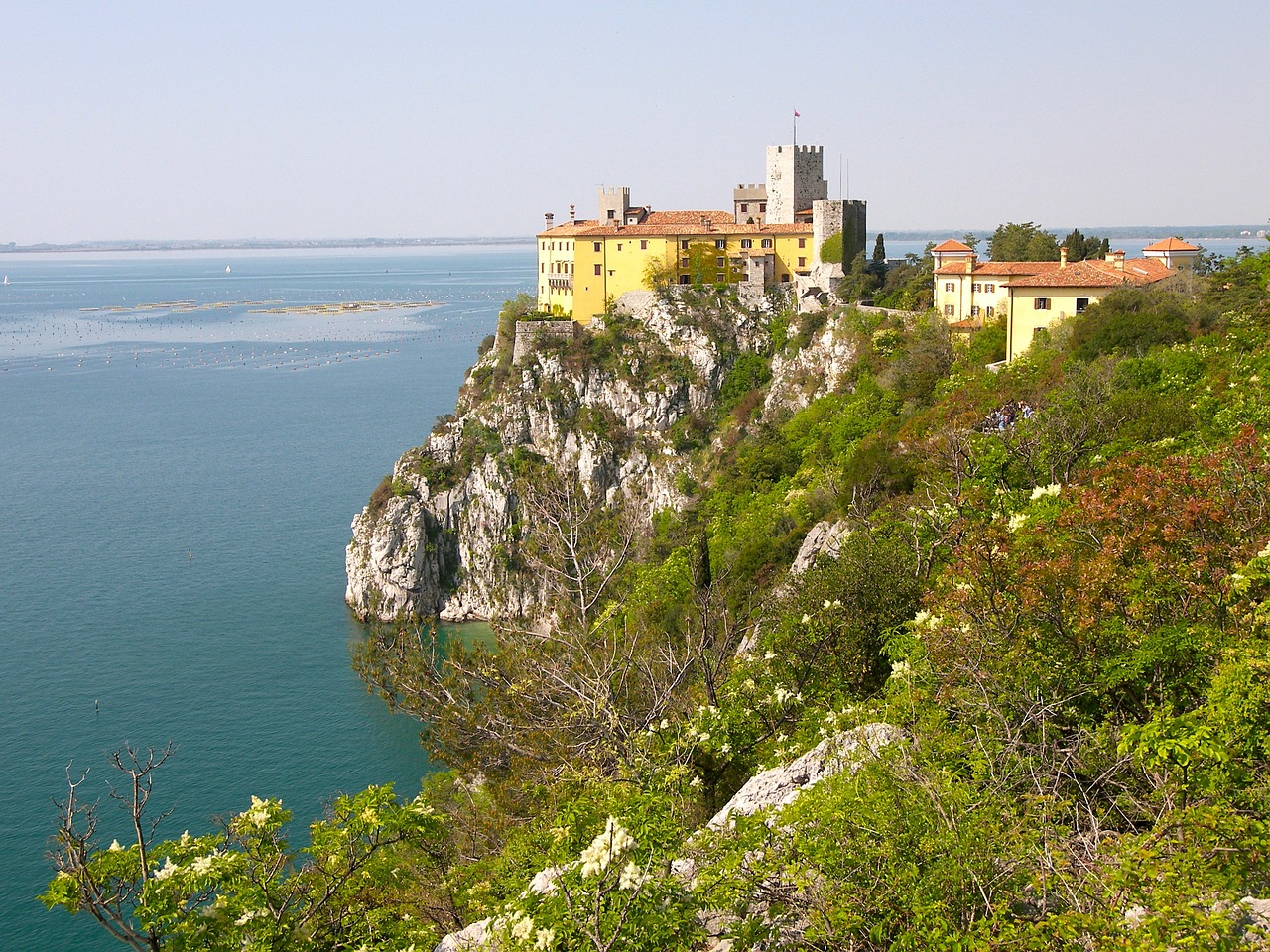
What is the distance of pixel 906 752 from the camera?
33.6ft

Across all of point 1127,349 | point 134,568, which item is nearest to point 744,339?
point 1127,349

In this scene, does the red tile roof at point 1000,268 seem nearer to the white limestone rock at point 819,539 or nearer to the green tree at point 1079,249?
the green tree at point 1079,249

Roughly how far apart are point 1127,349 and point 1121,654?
22.7 meters

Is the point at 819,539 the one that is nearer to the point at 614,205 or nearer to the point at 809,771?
the point at 809,771

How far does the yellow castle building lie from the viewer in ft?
192

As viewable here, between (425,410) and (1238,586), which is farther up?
(1238,586)

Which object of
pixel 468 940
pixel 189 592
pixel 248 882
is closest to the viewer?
pixel 468 940

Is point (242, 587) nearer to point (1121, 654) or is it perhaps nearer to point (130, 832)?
Answer: point (130, 832)

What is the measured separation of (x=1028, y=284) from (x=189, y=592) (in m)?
40.7

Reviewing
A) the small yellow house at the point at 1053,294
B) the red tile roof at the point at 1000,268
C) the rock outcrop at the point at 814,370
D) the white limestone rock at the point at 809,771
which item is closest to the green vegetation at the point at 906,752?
the white limestone rock at the point at 809,771

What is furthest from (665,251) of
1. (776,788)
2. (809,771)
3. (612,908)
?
(612,908)

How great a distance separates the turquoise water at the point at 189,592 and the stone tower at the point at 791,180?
30475mm

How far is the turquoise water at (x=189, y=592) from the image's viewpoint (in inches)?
1432

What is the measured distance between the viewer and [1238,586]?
1114 cm
